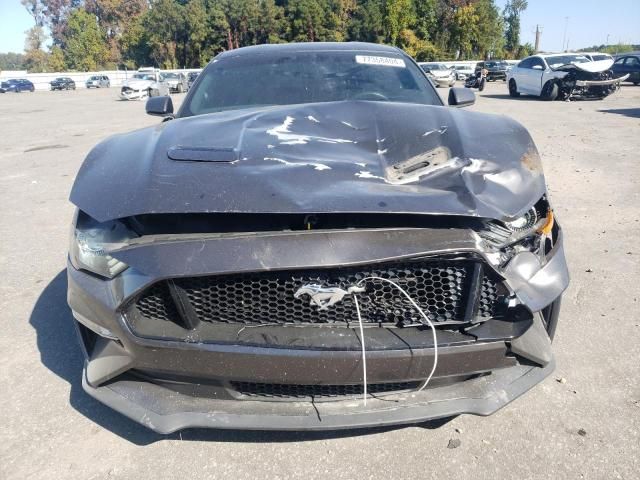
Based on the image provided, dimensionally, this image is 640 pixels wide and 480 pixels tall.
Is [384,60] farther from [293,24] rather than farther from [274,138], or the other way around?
[293,24]

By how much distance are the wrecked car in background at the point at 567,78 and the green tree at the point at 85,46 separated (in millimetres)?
67825

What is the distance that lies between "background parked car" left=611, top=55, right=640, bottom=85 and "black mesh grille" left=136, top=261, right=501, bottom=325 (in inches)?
1100

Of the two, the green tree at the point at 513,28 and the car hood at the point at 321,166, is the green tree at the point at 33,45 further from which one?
the car hood at the point at 321,166

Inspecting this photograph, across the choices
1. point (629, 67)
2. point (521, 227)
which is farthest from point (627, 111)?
point (521, 227)

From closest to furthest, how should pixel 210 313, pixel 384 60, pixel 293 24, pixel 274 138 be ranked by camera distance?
pixel 210 313 < pixel 274 138 < pixel 384 60 < pixel 293 24

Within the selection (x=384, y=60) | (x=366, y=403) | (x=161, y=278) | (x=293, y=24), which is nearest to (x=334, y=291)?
(x=366, y=403)

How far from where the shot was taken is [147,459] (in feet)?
6.86

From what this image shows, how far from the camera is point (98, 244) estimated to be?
6.48ft

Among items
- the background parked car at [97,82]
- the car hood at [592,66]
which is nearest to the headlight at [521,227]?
the car hood at [592,66]

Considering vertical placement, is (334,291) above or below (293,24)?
below

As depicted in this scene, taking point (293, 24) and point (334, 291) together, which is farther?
point (293, 24)

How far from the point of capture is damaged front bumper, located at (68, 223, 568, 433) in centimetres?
174

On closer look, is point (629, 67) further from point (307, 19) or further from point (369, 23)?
point (307, 19)

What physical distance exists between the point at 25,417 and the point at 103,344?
748mm
